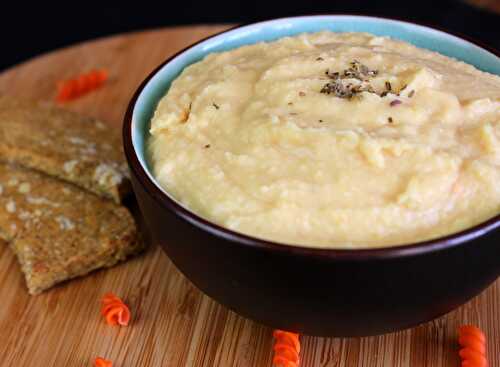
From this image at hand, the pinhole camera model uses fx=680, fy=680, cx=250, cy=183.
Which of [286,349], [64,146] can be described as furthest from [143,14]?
[286,349]

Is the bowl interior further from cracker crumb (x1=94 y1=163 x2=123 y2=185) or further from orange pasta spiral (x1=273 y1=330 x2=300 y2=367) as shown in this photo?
orange pasta spiral (x1=273 y1=330 x2=300 y2=367)

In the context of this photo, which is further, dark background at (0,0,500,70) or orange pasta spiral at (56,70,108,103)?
dark background at (0,0,500,70)

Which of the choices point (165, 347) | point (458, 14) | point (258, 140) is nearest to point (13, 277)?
point (165, 347)

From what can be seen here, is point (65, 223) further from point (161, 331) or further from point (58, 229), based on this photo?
point (161, 331)

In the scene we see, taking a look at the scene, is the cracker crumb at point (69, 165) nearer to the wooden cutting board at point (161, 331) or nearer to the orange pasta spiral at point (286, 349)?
the wooden cutting board at point (161, 331)

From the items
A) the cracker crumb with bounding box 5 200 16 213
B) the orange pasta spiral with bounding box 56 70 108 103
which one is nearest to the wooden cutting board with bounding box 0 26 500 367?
the cracker crumb with bounding box 5 200 16 213
